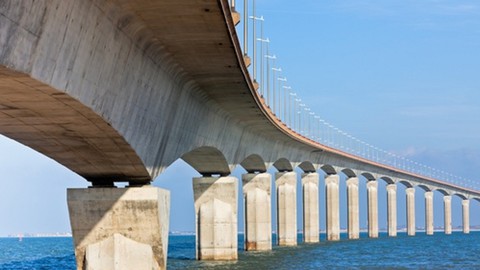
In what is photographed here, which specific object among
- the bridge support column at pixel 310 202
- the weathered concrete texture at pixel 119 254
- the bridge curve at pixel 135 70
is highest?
the bridge curve at pixel 135 70

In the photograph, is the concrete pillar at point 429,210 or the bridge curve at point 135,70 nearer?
the bridge curve at point 135,70

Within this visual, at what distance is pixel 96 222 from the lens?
1340 inches

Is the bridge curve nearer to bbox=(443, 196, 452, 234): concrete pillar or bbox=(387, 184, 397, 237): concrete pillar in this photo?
bbox=(387, 184, 397, 237): concrete pillar

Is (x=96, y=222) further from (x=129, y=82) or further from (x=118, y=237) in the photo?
(x=129, y=82)

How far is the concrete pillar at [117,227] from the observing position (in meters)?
33.8

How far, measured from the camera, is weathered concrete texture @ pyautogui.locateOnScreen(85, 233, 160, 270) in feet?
111

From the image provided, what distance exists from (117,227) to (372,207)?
93.6 meters

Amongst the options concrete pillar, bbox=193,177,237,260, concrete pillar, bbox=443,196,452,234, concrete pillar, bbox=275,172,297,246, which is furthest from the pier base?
concrete pillar, bbox=193,177,237,260

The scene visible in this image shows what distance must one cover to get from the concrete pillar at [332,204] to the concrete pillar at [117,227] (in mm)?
71448

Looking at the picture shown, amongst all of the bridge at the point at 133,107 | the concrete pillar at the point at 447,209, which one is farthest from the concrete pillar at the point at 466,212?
the bridge at the point at 133,107

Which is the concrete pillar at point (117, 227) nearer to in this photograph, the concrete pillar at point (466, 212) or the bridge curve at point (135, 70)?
the bridge curve at point (135, 70)

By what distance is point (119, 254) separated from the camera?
33.9 m

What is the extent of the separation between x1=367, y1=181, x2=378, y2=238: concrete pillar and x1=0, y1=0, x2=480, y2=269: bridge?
6374 centimetres

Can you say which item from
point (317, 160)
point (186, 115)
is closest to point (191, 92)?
point (186, 115)
